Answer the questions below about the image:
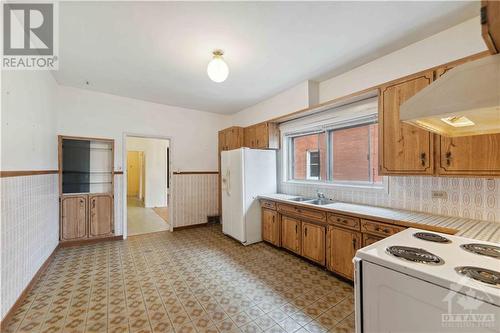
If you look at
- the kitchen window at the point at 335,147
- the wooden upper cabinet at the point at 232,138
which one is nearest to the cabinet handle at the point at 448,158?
the kitchen window at the point at 335,147

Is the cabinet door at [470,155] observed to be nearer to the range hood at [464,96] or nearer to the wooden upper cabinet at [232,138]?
the range hood at [464,96]

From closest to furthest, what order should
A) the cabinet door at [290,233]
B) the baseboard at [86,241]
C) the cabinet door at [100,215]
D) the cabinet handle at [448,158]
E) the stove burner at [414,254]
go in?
1. the stove burner at [414,254]
2. the cabinet handle at [448,158]
3. the cabinet door at [290,233]
4. the baseboard at [86,241]
5. the cabinet door at [100,215]

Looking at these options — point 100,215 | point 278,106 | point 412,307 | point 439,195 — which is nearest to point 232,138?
point 278,106

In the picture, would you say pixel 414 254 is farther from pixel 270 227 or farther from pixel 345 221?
pixel 270 227

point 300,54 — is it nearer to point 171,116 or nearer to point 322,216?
point 322,216

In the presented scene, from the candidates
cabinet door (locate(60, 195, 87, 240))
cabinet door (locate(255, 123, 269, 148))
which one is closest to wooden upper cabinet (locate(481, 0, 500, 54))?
cabinet door (locate(255, 123, 269, 148))

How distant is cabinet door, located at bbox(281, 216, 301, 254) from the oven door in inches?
67.7

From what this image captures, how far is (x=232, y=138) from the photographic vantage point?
471 centimetres

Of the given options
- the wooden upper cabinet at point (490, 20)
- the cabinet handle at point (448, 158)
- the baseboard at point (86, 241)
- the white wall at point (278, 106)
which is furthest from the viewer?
the baseboard at point (86, 241)

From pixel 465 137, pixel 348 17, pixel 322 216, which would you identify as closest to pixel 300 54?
pixel 348 17

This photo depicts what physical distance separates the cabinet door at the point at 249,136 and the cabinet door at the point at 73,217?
3.24 meters

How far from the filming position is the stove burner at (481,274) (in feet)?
3.14

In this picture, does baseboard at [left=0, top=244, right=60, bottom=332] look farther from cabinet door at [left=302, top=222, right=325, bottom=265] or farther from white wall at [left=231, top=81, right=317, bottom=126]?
white wall at [left=231, top=81, right=317, bottom=126]

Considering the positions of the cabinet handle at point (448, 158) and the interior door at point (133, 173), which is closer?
the cabinet handle at point (448, 158)
